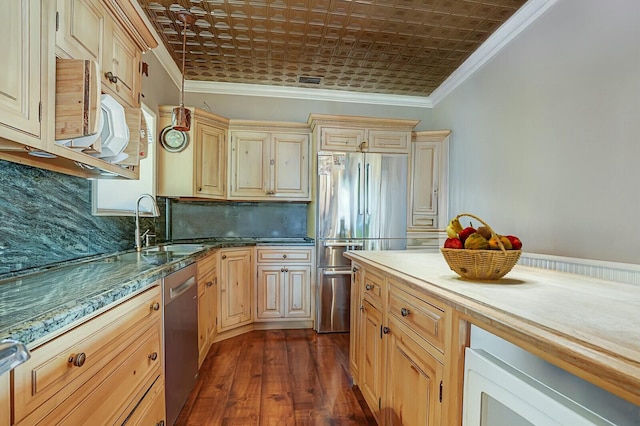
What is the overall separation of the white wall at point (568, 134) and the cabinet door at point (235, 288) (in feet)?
7.87

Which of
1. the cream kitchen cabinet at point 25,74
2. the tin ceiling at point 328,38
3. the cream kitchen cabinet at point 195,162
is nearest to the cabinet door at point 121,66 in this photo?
the cream kitchen cabinet at point 25,74

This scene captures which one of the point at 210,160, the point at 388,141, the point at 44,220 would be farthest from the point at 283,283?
the point at 44,220

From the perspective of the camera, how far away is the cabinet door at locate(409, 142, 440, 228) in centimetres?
361

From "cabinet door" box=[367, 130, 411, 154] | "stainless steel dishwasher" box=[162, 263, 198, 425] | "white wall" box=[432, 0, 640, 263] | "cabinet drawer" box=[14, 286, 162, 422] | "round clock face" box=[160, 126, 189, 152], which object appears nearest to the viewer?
"cabinet drawer" box=[14, 286, 162, 422]

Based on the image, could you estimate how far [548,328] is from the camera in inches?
26.4

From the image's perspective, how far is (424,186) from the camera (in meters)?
3.64

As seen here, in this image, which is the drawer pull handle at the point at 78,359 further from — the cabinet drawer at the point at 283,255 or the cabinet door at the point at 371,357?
the cabinet drawer at the point at 283,255

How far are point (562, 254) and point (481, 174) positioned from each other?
1159 millimetres

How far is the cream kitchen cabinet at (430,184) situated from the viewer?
3602 mm

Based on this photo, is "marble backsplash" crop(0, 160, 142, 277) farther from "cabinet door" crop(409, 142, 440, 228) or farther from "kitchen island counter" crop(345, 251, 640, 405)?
"cabinet door" crop(409, 142, 440, 228)

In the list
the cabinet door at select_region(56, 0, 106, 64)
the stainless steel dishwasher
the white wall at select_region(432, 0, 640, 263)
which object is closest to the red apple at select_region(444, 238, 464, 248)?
the white wall at select_region(432, 0, 640, 263)

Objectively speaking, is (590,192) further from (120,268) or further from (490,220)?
(120,268)

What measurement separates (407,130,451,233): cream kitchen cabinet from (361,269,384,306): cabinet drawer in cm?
187

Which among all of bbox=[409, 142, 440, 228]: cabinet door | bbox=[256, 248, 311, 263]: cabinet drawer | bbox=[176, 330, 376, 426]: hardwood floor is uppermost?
bbox=[409, 142, 440, 228]: cabinet door
